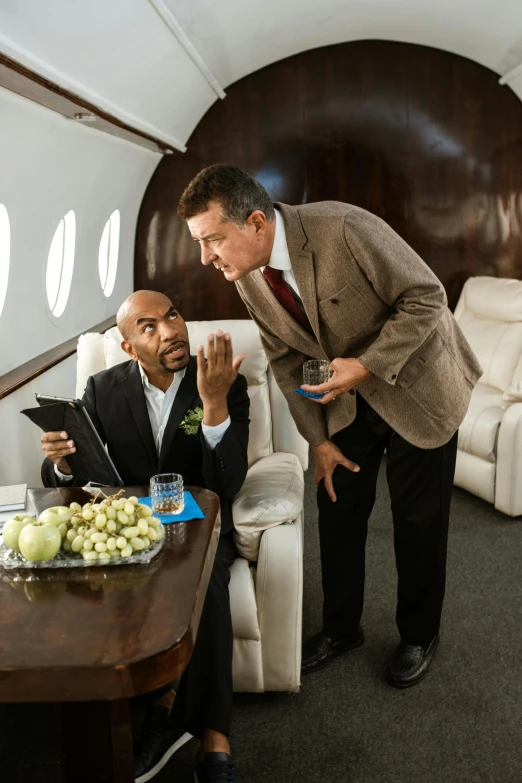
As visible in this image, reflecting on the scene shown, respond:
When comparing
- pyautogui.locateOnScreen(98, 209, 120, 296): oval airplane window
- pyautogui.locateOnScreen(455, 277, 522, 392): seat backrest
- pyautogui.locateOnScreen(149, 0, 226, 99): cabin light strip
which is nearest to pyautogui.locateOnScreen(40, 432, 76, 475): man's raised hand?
pyautogui.locateOnScreen(149, 0, 226, 99): cabin light strip

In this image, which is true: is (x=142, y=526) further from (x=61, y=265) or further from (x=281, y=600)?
(x=61, y=265)

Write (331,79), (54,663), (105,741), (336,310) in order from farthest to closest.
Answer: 1. (331,79)
2. (336,310)
3. (105,741)
4. (54,663)

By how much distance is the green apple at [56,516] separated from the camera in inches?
76.0

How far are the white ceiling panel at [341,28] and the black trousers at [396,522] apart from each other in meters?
2.61

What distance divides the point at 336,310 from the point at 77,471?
41.3 inches

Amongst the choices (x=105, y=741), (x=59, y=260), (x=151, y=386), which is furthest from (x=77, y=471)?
(x=59, y=260)

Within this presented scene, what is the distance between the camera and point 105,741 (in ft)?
5.85

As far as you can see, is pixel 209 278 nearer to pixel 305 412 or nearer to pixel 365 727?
pixel 305 412

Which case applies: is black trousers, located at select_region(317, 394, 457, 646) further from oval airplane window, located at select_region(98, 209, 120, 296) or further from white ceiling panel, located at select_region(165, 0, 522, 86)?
oval airplane window, located at select_region(98, 209, 120, 296)

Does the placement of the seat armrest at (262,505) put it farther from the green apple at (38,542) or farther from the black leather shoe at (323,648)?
the green apple at (38,542)

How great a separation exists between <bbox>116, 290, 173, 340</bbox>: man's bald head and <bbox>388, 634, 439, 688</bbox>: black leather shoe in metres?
1.63

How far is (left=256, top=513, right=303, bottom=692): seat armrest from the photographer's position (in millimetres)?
2770

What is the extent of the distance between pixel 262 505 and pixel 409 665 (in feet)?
2.87

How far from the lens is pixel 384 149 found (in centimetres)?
659
